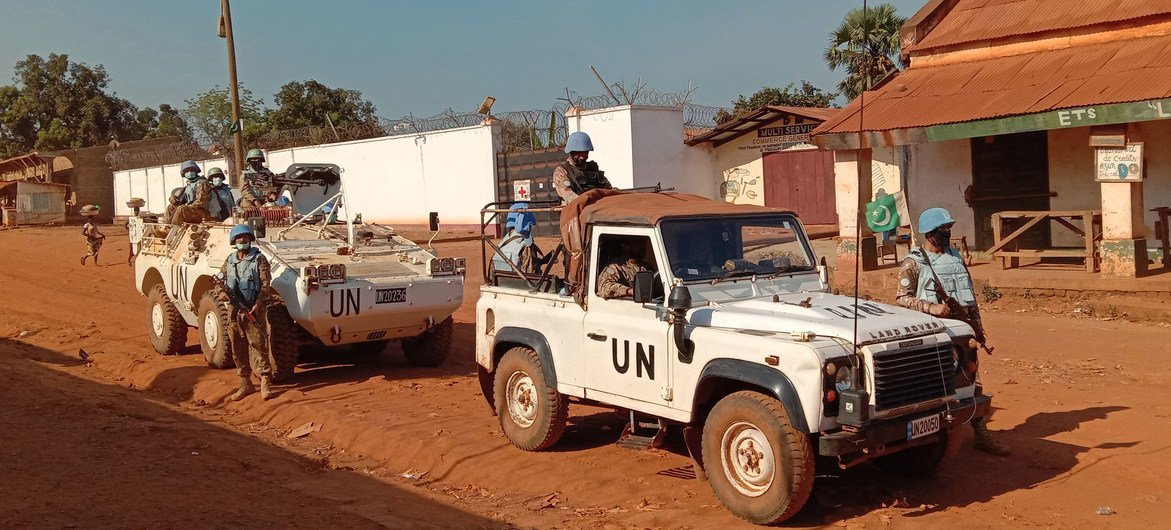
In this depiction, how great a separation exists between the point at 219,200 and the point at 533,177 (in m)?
13.7

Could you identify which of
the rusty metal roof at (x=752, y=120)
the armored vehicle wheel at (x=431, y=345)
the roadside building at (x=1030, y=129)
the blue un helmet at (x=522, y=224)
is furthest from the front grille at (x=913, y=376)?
the rusty metal roof at (x=752, y=120)

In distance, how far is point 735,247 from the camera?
705 centimetres

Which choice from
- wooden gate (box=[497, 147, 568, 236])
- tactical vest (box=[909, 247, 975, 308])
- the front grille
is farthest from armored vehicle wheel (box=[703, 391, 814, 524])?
wooden gate (box=[497, 147, 568, 236])

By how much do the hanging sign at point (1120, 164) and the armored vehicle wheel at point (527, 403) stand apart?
9719mm

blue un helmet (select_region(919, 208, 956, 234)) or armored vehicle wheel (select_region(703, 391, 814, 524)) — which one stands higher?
blue un helmet (select_region(919, 208, 956, 234))

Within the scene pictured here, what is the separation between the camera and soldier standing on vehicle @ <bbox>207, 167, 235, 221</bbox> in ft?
43.7

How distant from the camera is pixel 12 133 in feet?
180

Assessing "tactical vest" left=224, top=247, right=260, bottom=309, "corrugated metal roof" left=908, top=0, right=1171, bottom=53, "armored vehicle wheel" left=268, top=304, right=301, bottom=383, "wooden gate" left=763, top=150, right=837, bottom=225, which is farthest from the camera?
"wooden gate" left=763, top=150, right=837, bottom=225

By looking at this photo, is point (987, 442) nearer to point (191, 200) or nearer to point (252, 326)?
point (252, 326)

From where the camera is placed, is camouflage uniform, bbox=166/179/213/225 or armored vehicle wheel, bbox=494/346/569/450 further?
camouflage uniform, bbox=166/179/213/225

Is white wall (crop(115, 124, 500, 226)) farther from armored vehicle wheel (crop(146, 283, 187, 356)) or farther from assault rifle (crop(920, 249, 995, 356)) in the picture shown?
A: assault rifle (crop(920, 249, 995, 356))

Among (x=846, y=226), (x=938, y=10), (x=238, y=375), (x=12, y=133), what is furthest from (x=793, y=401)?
(x=12, y=133)

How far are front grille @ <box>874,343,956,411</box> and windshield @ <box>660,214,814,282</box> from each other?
137 cm

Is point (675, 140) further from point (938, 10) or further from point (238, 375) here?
point (238, 375)
